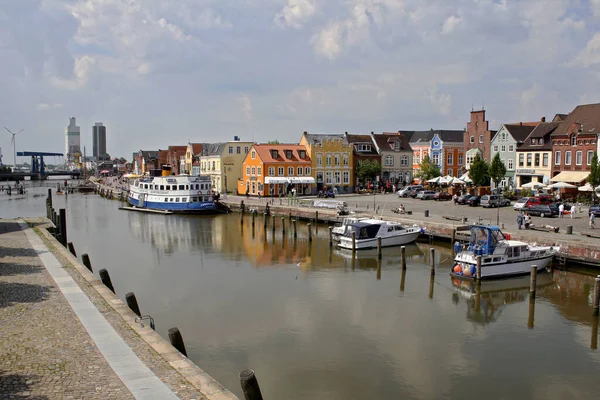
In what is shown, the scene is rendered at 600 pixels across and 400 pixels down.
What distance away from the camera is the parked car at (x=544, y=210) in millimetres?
42669

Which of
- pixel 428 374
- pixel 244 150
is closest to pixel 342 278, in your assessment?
pixel 428 374

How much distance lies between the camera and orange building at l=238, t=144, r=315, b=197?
68.9m

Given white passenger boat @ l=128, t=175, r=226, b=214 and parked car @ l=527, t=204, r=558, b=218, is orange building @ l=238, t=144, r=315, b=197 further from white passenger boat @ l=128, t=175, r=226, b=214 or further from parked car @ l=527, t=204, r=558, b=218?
parked car @ l=527, t=204, r=558, b=218

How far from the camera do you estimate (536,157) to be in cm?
6200

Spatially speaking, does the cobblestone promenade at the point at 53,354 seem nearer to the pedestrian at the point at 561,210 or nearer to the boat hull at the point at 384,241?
the boat hull at the point at 384,241

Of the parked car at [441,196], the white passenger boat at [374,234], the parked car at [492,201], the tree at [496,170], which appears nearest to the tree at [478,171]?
the tree at [496,170]

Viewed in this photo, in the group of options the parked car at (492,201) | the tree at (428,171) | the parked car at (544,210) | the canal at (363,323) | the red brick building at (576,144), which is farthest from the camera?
the tree at (428,171)

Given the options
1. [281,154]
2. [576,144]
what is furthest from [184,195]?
[576,144]

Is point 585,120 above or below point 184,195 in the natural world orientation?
above

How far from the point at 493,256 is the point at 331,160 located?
151ft

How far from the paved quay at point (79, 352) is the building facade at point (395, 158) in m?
61.5

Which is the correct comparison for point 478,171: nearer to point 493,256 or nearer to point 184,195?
point 184,195

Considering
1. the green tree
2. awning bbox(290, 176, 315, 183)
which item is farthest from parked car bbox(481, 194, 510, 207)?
awning bbox(290, 176, 315, 183)

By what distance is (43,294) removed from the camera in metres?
19.2
